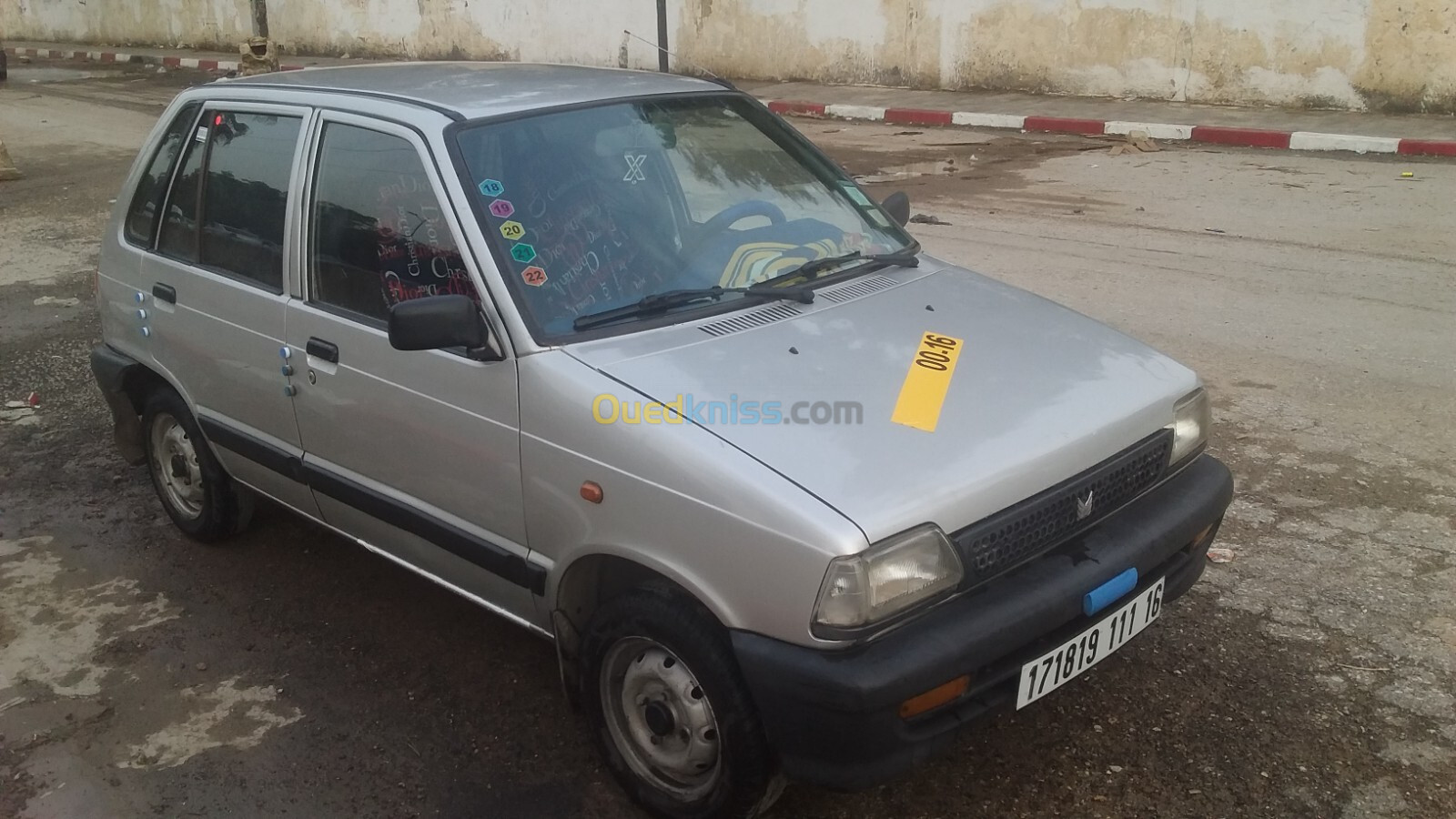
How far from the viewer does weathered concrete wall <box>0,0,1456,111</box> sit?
12.6 meters

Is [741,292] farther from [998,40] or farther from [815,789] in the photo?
[998,40]

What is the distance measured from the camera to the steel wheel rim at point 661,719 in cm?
271

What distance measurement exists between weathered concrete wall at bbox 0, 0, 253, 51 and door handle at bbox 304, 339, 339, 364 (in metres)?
23.8

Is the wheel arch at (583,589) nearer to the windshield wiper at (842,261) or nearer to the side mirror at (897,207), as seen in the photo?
the windshield wiper at (842,261)

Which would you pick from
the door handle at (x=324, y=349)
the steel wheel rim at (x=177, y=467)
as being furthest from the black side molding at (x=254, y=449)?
the door handle at (x=324, y=349)

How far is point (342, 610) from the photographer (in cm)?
401

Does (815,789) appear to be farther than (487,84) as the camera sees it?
No

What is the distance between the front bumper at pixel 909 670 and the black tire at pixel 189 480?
8.58 ft

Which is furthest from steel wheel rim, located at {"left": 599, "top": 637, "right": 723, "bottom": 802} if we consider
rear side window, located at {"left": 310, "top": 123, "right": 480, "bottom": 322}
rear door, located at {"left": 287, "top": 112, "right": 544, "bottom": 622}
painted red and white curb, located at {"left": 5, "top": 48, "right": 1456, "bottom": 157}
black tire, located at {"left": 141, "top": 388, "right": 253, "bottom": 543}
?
painted red and white curb, located at {"left": 5, "top": 48, "right": 1456, "bottom": 157}

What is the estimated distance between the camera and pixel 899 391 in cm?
281

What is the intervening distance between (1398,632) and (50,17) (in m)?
34.5

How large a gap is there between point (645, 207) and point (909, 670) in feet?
5.09

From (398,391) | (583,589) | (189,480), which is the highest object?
(398,391)

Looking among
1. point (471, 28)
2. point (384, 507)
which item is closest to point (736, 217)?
point (384, 507)
